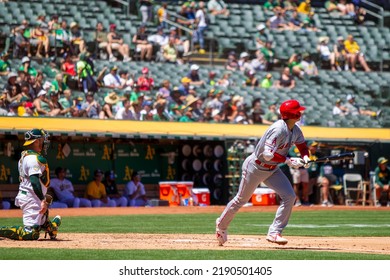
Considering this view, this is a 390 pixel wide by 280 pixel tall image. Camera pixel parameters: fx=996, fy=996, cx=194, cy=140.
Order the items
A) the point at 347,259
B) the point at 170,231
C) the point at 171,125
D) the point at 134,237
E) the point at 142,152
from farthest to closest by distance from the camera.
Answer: the point at 142,152
the point at 171,125
the point at 170,231
the point at 134,237
the point at 347,259

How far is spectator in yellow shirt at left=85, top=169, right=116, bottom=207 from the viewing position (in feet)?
78.1

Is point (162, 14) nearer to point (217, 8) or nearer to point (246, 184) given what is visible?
point (217, 8)

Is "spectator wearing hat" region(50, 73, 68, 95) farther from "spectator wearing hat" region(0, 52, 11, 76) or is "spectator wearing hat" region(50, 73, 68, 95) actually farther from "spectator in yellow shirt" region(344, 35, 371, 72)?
"spectator in yellow shirt" region(344, 35, 371, 72)

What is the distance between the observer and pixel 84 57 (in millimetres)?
25312

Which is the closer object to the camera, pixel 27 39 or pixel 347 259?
pixel 347 259

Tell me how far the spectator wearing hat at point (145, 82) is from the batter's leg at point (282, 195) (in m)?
14.2

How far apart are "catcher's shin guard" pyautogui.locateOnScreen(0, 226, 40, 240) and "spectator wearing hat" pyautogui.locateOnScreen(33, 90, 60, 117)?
1052 cm

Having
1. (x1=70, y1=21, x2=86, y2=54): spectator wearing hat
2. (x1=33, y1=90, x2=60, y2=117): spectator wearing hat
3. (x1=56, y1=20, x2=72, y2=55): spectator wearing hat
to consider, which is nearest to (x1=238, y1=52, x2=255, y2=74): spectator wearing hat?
(x1=70, y1=21, x2=86, y2=54): spectator wearing hat

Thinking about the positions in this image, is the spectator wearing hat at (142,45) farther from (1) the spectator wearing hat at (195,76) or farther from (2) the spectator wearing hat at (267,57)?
(2) the spectator wearing hat at (267,57)

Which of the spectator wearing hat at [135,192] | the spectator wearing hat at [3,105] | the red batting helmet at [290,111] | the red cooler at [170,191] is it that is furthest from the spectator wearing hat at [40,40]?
the red batting helmet at [290,111]

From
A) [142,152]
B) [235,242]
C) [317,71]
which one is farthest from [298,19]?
[235,242]

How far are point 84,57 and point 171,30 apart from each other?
14.5ft
